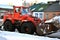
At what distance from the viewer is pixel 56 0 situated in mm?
46500

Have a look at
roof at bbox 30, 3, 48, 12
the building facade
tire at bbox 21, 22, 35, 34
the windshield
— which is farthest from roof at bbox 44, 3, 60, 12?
tire at bbox 21, 22, 35, 34

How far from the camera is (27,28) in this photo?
17.2 m

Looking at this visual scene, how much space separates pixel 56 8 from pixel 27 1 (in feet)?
21.9

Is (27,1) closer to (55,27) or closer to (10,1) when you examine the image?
(10,1)

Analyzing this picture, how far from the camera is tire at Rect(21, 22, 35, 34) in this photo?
16.9 m

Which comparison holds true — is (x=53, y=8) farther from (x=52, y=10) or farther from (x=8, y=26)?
(x=8, y=26)

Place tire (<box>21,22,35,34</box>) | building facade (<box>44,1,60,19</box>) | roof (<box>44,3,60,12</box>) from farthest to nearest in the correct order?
roof (<box>44,3,60,12</box>)
building facade (<box>44,1,60,19</box>)
tire (<box>21,22,35,34</box>)

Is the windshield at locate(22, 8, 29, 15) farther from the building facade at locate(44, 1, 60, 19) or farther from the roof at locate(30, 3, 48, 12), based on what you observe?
the roof at locate(30, 3, 48, 12)

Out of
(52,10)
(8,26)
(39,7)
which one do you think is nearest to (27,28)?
(8,26)

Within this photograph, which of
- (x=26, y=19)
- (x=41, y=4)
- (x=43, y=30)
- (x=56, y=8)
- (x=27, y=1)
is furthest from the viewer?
(x=41, y=4)

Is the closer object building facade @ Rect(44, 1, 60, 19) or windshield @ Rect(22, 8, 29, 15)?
windshield @ Rect(22, 8, 29, 15)

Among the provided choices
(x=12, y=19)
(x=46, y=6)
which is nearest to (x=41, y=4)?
(x=46, y=6)

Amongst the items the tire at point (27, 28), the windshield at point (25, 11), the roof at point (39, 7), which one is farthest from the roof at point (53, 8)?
the tire at point (27, 28)

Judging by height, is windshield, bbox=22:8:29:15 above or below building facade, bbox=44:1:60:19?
above
